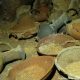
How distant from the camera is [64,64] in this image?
6.51 ft

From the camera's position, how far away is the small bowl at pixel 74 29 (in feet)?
7.88

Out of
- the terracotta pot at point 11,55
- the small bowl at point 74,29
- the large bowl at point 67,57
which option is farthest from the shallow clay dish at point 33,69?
the small bowl at point 74,29

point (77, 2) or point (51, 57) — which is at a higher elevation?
point (77, 2)

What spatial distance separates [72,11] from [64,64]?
4.08 feet

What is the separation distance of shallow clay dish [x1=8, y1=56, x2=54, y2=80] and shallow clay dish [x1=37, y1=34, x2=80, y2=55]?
0.13 metres

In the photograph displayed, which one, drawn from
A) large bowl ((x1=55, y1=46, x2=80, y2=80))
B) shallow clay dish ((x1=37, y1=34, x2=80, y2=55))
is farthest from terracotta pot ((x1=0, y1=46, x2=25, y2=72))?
large bowl ((x1=55, y1=46, x2=80, y2=80))

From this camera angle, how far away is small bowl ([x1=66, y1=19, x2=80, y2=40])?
7.88ft

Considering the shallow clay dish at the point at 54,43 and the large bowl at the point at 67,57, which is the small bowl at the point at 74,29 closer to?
the shallow clay dish at the point at 54,43

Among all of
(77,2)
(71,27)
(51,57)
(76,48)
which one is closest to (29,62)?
(51,57)

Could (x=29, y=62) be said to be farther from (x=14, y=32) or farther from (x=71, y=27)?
(x=14, y=32)

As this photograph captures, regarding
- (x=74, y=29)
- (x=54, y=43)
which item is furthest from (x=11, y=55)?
(x=74, y=29)

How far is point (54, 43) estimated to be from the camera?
2.43 metres

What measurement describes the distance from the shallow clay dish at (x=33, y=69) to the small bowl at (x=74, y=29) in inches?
20.4

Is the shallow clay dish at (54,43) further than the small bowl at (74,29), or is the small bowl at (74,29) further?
the small bowl at (74,29)
